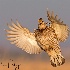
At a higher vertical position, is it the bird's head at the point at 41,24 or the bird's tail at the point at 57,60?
the bird's head at the point at 41,24

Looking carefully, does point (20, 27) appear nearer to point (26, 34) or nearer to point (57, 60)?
point (26, 34)

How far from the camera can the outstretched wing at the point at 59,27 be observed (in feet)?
42.2

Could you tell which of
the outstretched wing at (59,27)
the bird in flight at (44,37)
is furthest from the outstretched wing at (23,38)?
the outstretched wing at (59,27)

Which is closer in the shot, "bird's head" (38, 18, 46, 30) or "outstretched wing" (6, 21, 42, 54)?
"bird's head" (38, 18, 46, 30)

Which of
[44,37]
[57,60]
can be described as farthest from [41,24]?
[57,60]

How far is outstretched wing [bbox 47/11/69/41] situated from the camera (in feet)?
42.2

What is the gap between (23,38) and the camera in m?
13.5

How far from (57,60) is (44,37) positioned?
0.60 meters

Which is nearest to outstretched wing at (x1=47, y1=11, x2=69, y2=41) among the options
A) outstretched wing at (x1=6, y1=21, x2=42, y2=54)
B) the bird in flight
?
the bird in flight

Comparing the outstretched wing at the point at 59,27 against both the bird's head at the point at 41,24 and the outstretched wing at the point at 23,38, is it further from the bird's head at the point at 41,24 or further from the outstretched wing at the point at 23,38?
the outstretched wing at the point at 23,38

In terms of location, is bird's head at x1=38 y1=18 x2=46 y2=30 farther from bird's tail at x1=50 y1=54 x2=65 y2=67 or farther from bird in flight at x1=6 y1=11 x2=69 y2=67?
bird's tail at x1=50 y1=54 x2=65 y2=67

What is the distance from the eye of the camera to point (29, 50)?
13.6m

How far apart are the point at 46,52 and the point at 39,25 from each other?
2.42ft

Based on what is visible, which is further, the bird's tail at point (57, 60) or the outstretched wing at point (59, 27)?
the bird's tail at point (57, 60)
